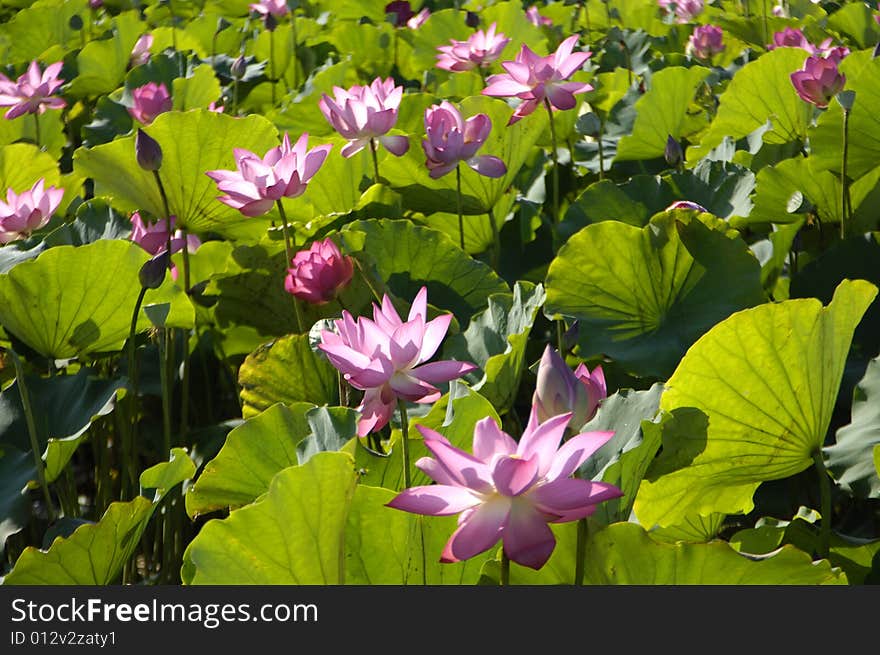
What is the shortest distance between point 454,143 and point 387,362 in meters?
0.62

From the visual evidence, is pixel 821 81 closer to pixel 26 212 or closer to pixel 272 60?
pixel 26 212

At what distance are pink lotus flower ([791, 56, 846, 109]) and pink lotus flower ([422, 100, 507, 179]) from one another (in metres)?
0.43

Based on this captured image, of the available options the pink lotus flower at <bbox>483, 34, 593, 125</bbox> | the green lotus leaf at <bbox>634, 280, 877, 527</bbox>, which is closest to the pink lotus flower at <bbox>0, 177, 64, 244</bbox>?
the pink lotus flower at <bbox>483, 34, 593, 125</bbox>

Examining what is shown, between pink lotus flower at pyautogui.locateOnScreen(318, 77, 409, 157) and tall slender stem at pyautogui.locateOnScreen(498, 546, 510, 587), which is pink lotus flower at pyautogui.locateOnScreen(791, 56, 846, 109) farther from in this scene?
tall slender stem at pyautogui.locateOnScreen(498, 546, 510, 587)

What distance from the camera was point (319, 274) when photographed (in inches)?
47.2

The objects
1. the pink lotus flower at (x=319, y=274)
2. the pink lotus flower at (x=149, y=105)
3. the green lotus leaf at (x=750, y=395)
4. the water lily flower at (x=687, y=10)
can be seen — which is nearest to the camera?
the green lotus leaf at (x=750, y=395)

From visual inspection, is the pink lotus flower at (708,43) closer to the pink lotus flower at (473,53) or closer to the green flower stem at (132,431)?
the pink lotus flower at (473,53)

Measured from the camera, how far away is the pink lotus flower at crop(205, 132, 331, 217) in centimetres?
122

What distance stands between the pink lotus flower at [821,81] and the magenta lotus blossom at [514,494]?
100 cm

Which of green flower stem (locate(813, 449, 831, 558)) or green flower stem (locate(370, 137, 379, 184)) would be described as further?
green flower stem (locate(370, 137, 379, 184))

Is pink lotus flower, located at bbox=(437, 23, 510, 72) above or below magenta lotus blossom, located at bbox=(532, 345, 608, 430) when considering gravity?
below

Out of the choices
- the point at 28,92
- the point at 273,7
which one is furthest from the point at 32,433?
the point at 273,7

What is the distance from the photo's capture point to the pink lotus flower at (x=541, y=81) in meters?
1.46

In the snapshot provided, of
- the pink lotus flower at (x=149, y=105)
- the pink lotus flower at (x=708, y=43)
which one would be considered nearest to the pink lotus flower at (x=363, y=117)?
the pink lotus flower at (x=149, y=105)
